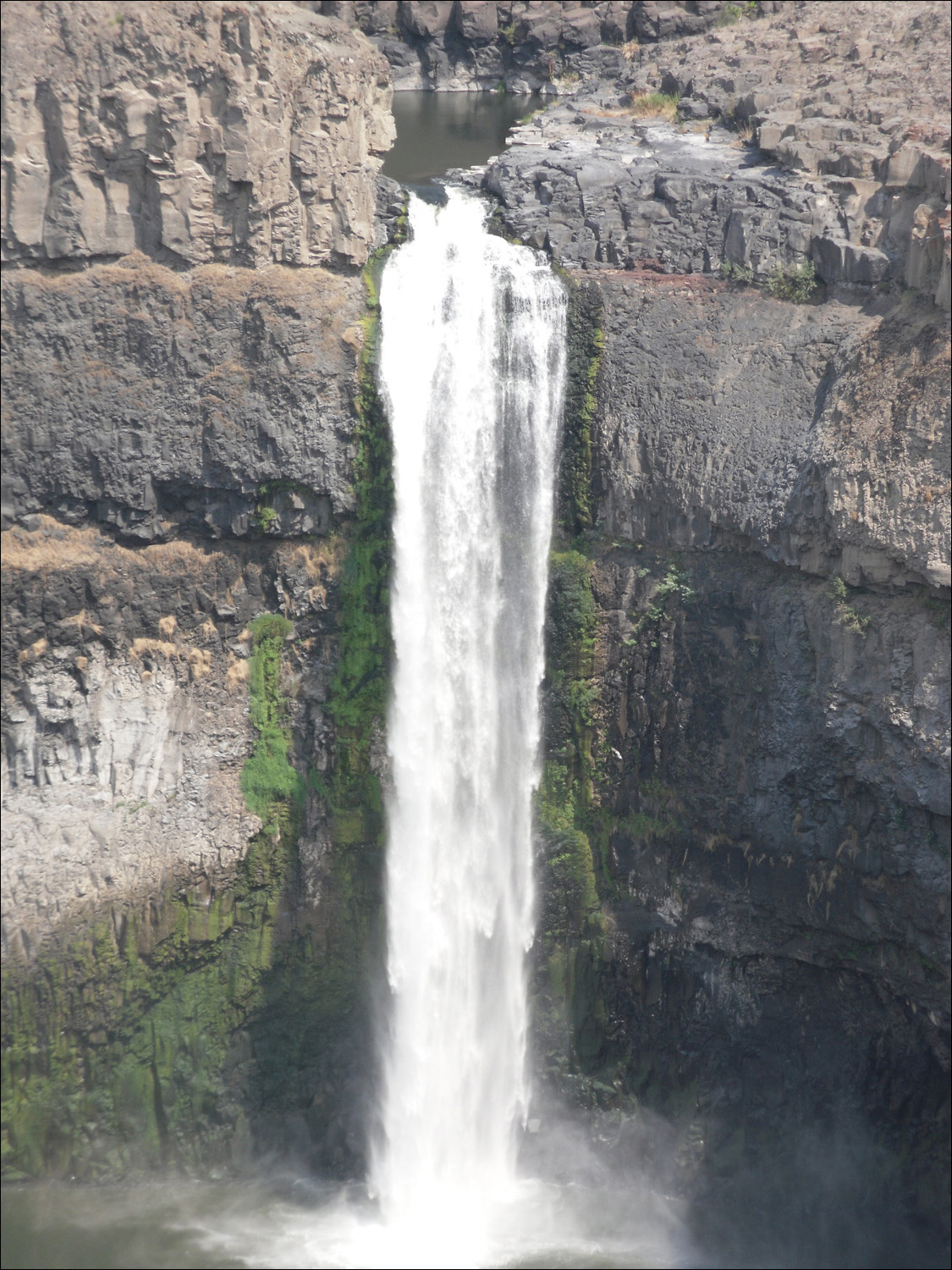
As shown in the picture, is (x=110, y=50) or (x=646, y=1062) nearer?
(x=110, y=50)

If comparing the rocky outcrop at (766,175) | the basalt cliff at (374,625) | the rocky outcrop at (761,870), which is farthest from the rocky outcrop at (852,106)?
the rocky outcrop at (761,870)

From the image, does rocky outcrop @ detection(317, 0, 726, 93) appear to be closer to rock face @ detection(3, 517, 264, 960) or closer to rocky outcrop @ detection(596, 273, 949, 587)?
rocky outcrop @ detection(596, 273, 949, 587)

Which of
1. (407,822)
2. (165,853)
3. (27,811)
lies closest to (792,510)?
(407,822)

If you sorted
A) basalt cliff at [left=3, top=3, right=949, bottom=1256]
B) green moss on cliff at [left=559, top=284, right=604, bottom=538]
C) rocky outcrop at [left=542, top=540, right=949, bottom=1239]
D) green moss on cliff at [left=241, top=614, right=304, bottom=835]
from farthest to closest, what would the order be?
green moss on cliff at [left=559, top=284, right=604, bottom=538] < green moss on cliff at [left=241, top=614, right=304, bottom=835] < rocky outcrop at [left=542, top=540, right=949, bottom=1239] < basalt cliff at [left=3, top=3, right=949, bottom=1256]

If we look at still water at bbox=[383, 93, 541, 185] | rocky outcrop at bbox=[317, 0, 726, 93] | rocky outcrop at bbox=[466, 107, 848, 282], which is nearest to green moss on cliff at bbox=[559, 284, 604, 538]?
rocky outcrop at bbox=[466, 107, 848, 282]

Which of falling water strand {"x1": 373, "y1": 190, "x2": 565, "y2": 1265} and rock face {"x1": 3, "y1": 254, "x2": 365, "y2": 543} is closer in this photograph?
rock face {"x1": 3, "y1": 254, "x2": 365, "y2": 543}

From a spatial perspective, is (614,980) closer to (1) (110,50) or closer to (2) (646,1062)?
(2) (646,1062)

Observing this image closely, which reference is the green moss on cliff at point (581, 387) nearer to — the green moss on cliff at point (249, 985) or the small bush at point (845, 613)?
the green moss on cliff at point (249, 985)
